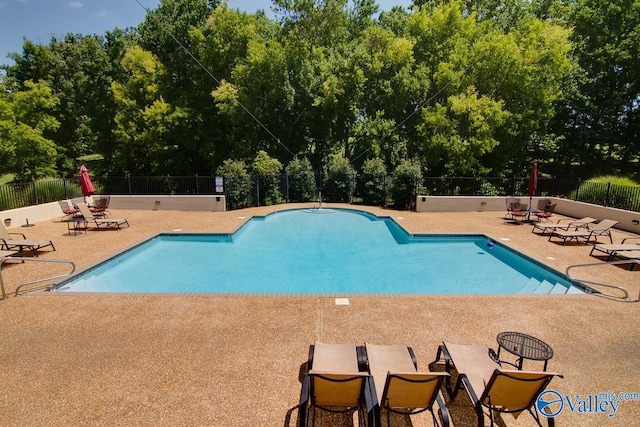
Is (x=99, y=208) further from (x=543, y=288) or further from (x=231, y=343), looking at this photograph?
(x=543, y=288)

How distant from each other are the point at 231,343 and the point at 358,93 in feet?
65.3

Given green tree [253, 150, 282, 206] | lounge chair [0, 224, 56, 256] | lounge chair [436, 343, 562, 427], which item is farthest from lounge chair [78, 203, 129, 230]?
lounge chair [436, 343, 562, 427]

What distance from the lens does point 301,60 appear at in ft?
72.2

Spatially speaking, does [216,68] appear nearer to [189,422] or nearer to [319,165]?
[319,165]

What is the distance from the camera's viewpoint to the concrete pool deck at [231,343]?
3.55m

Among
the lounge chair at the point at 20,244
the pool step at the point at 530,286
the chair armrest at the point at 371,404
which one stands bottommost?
the pool step at the point at 530,286

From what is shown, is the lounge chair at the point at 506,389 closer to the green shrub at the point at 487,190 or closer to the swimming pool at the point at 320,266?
the swimming pool at the point at 320,266

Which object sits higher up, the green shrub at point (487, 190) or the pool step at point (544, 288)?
the green shrub at point (487, 190)

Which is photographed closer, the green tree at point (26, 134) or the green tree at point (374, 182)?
the green tree at point (374, 182)

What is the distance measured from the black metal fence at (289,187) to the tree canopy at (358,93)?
1.69 meters

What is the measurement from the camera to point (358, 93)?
860 inches

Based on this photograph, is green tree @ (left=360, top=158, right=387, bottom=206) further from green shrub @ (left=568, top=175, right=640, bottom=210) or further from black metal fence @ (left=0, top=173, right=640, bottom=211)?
green shrub @ (left=568, top=175, right=640, bottom=210)

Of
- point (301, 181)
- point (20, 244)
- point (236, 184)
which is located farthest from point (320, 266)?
point (301, 181)

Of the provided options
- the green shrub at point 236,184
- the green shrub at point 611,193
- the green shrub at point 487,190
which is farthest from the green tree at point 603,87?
the green shrub at point 236,184
